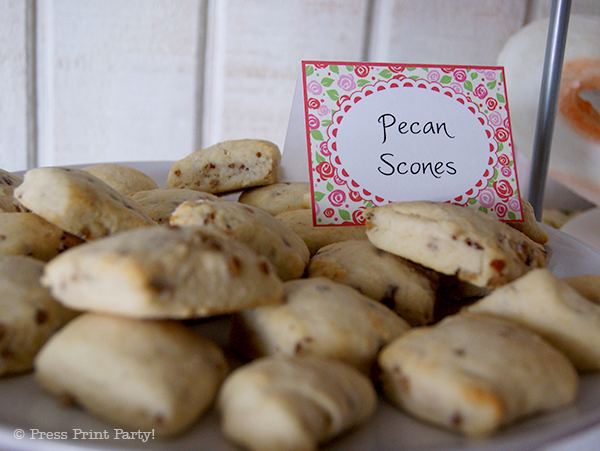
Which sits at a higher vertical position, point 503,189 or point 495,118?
point 495,118

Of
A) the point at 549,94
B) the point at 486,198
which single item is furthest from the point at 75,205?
the point at 549,94

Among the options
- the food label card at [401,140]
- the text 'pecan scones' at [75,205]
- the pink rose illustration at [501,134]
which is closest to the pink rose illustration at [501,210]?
the food label card at [401,140]

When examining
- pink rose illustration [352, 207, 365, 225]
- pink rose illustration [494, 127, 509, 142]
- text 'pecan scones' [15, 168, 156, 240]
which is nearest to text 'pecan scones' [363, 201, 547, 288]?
pink rose illustration [352, 207, 365, 225]

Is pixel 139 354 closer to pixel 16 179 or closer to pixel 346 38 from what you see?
pixel 16 179

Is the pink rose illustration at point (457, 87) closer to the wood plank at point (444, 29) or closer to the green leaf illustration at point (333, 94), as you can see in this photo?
the green leaf illustration at point (333, 94)

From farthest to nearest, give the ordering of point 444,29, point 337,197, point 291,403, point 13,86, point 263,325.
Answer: point 444,29
point 13,86
point 337,197
point 263,325
point 291,403

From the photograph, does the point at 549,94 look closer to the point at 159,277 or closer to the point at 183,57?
the point at 159,277
